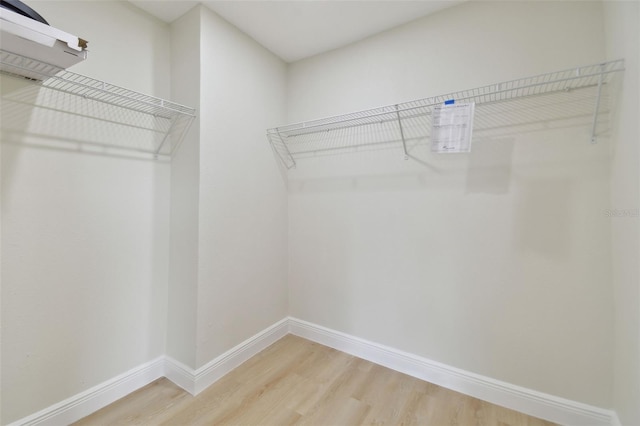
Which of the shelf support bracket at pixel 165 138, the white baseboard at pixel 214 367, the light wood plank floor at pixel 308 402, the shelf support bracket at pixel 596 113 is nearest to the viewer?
the shelf support bracket at pixel 596 113

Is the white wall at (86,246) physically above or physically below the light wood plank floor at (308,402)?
above

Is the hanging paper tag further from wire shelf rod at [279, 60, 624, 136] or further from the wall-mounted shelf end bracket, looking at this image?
the wall-mounted shelf end bracket

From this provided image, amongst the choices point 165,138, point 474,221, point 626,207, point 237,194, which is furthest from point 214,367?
point 626,207

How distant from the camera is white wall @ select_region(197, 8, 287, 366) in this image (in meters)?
1.69

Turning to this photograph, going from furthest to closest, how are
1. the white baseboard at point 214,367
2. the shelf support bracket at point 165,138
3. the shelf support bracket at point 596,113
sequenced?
the shelf support bracket at point 165,138
the white baseboard at point 214,367
the shelf support bracket at point 596,113

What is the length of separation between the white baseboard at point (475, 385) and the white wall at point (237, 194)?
668 mm

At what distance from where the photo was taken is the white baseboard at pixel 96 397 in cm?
130

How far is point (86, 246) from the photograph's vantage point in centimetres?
145

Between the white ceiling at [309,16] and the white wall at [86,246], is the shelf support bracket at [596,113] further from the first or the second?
the white wall at [86,246]

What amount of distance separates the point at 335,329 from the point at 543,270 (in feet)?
4.67

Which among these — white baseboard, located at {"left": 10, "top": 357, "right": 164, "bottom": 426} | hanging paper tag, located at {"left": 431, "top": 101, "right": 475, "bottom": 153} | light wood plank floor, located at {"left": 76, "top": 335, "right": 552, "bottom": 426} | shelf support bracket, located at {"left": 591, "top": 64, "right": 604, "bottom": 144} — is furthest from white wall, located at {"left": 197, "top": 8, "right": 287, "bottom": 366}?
shelf support bracket, located at {"left": 591, "top": 64, "right": 604, "bottom": 144}

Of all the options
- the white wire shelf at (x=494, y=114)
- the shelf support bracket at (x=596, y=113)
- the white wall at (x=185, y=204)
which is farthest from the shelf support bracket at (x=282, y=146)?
the shelf support bracket at (x=596, y=113)

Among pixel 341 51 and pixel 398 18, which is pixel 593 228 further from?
pixel 341 51

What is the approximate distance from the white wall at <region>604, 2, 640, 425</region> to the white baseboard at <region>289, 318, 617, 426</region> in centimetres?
→ 15
